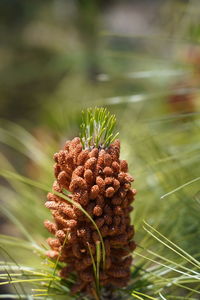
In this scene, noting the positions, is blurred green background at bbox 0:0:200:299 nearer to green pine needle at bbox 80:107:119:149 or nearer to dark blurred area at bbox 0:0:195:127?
dark blurred area at bbox 0:0:195:127

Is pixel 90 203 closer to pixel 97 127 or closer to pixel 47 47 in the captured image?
pixel 97 127

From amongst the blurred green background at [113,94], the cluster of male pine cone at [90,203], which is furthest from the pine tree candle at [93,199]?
the blurred green background at [113,94]

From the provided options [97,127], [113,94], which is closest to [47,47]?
[113,94]

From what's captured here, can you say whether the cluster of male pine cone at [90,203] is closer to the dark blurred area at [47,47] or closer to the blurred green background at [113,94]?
the blurred green background at [113,94]

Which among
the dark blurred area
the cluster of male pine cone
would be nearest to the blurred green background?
the dark blurred area

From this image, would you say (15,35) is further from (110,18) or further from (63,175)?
(63,175)

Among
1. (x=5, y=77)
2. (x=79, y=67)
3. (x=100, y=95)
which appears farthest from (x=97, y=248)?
(x=5, y=77)
